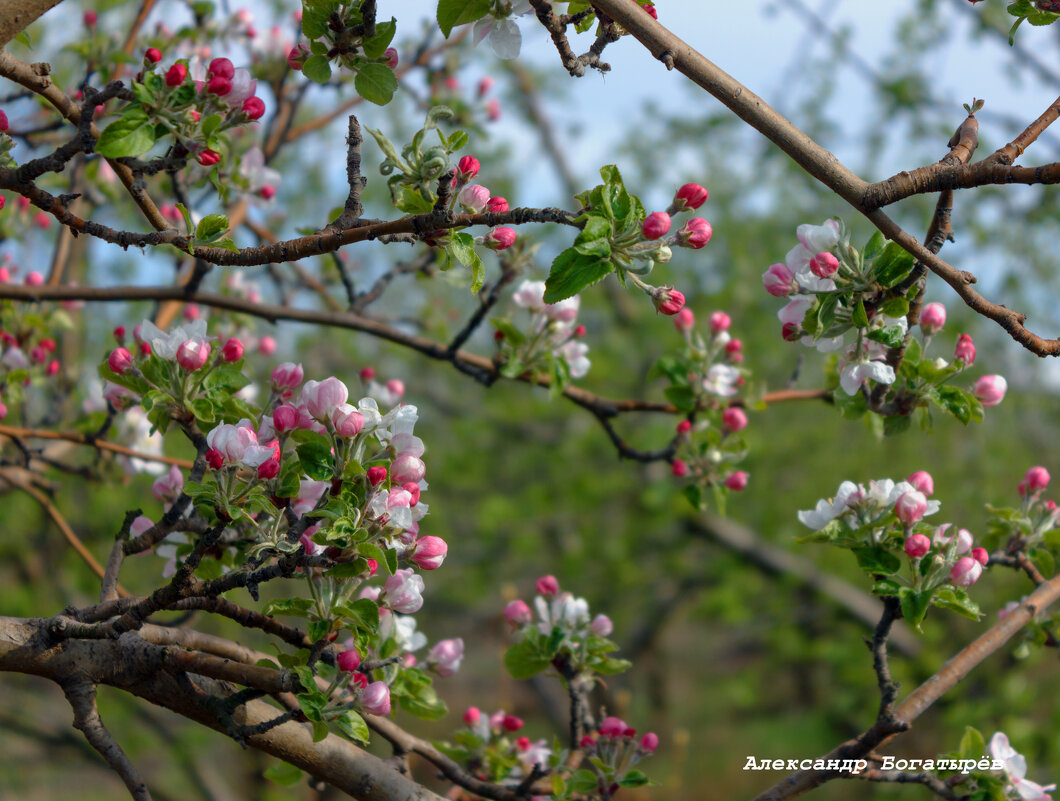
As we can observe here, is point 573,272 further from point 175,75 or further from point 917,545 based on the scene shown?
point 917,545

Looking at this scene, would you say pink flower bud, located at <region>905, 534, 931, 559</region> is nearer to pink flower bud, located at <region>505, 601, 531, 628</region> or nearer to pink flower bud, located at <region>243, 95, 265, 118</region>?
pink flower bud, located at <region>505, 601, 531, 628</region>

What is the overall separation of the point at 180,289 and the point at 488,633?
Answer: 307 inches

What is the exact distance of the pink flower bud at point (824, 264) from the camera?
1.38 m

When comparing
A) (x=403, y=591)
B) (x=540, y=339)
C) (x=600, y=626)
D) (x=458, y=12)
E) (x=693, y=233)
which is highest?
(x=540, y=339)

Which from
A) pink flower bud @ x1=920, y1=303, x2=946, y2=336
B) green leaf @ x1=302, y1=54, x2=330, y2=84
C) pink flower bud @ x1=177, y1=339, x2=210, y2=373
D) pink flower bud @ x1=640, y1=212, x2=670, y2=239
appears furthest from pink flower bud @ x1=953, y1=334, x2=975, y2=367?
pink flower bud @ x1=177, y1=339, x2=210, y2=373

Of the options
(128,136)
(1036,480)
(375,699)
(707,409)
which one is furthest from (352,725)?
(1036,480)

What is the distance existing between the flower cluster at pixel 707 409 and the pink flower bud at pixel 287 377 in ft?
3.32

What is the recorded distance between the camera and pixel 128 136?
1250 millimetres

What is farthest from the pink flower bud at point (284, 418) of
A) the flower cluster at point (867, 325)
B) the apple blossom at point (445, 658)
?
the flower cluster at point (867, 325)

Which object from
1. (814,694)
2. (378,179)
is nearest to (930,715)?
(814,694)

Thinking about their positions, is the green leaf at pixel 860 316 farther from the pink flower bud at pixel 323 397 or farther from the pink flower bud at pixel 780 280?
the pink flower bud at pixel 323 397

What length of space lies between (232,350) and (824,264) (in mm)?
1003

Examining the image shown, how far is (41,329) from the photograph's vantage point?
2430mm

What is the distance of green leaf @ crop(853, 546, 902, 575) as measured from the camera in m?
1.48
